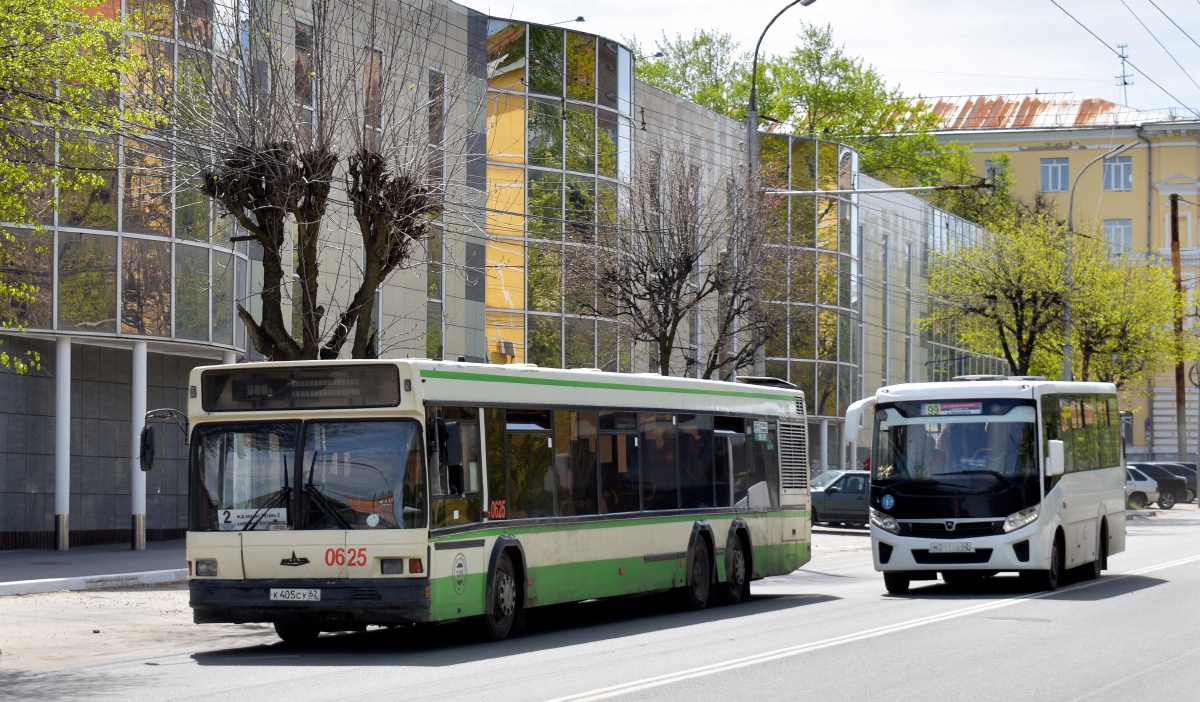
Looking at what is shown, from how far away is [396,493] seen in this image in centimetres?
1366

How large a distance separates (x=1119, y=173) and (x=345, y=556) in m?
81.9

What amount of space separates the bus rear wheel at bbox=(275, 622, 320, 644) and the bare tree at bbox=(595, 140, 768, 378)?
15.2 m

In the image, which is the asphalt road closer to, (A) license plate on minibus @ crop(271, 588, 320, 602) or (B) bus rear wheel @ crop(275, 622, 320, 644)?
(B) bus rear wheel @ crop(275, 622, 320, 644)

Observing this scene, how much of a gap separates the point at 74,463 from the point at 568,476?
48.1 feet

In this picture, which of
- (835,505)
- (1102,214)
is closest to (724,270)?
(835,505)

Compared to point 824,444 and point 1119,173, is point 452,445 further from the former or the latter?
point 1119,173

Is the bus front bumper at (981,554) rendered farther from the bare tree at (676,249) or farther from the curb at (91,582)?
the bare tree at (676,249)

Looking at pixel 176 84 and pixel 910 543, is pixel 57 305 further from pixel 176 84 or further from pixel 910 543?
pixel 910 543

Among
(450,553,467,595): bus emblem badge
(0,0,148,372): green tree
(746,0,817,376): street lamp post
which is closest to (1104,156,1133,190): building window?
(746,0,817,376): street lamp post

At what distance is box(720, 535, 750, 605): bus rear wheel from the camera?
19.2 m

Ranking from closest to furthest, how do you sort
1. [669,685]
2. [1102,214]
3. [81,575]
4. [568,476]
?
[669,685], [568,476], [81,575], [1102,214]

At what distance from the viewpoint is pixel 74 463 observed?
91.6 ft

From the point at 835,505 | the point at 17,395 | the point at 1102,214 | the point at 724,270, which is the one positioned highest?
the point at 1102,214

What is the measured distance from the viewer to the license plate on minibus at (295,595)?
13602 millimetres
